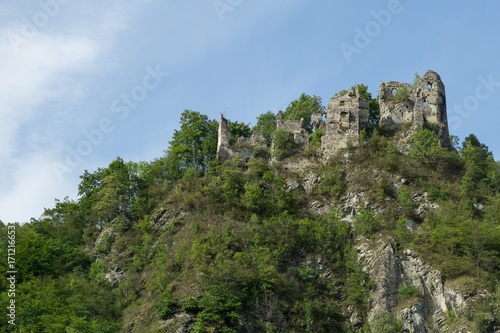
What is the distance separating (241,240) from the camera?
60.2 metres

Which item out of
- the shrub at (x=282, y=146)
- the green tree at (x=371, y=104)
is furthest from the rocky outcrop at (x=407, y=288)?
the green tree at (x=371, y=104)

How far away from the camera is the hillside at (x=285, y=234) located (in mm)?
55281

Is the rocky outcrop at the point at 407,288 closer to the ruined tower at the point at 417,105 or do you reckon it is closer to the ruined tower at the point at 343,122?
the ruined tower at the point at 343,122

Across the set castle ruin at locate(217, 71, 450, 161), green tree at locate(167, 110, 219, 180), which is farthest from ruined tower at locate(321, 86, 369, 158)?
green tree at locate(167, 110, 219, 180)

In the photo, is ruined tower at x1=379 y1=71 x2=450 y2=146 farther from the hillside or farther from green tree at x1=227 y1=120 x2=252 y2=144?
green tree at x1=227 y1=120 x2=252 y2=144

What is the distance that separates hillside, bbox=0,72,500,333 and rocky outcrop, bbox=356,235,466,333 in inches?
3.5

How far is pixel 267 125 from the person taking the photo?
77.5 m

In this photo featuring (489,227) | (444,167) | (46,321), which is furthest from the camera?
(444,167)

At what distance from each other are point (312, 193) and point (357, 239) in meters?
6.61

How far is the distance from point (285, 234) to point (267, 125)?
722 inches

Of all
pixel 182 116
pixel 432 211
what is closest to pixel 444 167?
pixel 432 211

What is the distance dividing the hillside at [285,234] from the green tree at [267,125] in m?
0.44

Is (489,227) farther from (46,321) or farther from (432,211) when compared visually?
(46,321)

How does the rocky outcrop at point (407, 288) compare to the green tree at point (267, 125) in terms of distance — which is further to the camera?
the green tree at point (267, 125)
